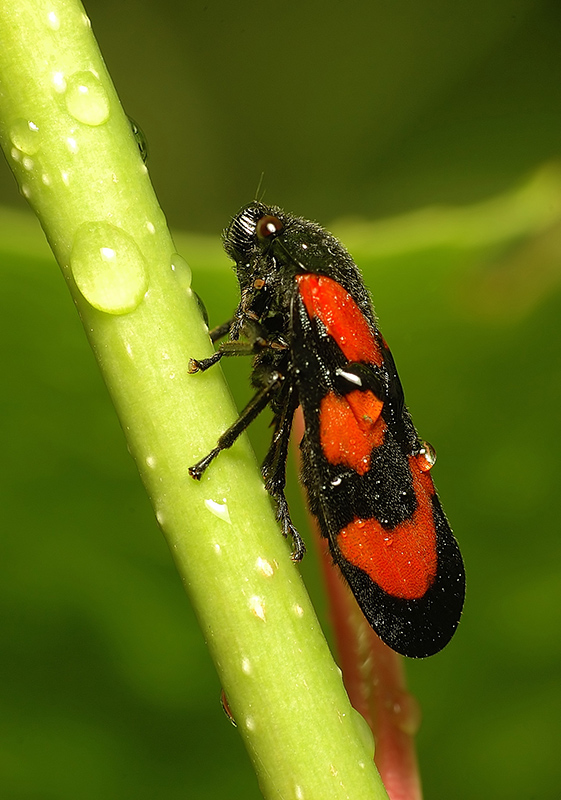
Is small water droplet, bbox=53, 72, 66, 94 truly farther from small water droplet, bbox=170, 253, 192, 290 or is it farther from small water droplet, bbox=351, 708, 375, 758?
small water droplet, bbox=351, 708, 375, 758

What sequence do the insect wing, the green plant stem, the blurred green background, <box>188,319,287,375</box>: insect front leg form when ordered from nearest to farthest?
the green plant stem → the insect wing → <box>188,319,287,375</box>: insect front leg → the blurred green background

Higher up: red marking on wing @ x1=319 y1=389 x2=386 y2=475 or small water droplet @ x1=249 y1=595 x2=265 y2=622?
red marking on wing @ x1=319 y1=389 x2=386 y2=475

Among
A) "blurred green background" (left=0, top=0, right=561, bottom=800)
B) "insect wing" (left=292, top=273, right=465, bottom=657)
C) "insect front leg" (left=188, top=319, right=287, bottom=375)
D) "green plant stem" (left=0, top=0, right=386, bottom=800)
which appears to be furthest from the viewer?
"blurred green background" (left=0, top=0, right=561, bottom=800)

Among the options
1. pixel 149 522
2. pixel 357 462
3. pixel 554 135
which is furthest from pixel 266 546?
pixel 554 135

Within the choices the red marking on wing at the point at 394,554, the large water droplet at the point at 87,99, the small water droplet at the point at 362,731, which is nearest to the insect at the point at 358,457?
the red marking on wing at the point at 394,554

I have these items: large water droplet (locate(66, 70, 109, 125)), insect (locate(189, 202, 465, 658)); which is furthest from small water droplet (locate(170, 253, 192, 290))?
insect (locate(189, 202, 465, 658))

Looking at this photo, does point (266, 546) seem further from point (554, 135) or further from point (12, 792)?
point (554, 135)

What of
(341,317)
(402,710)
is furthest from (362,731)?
(341,317)
